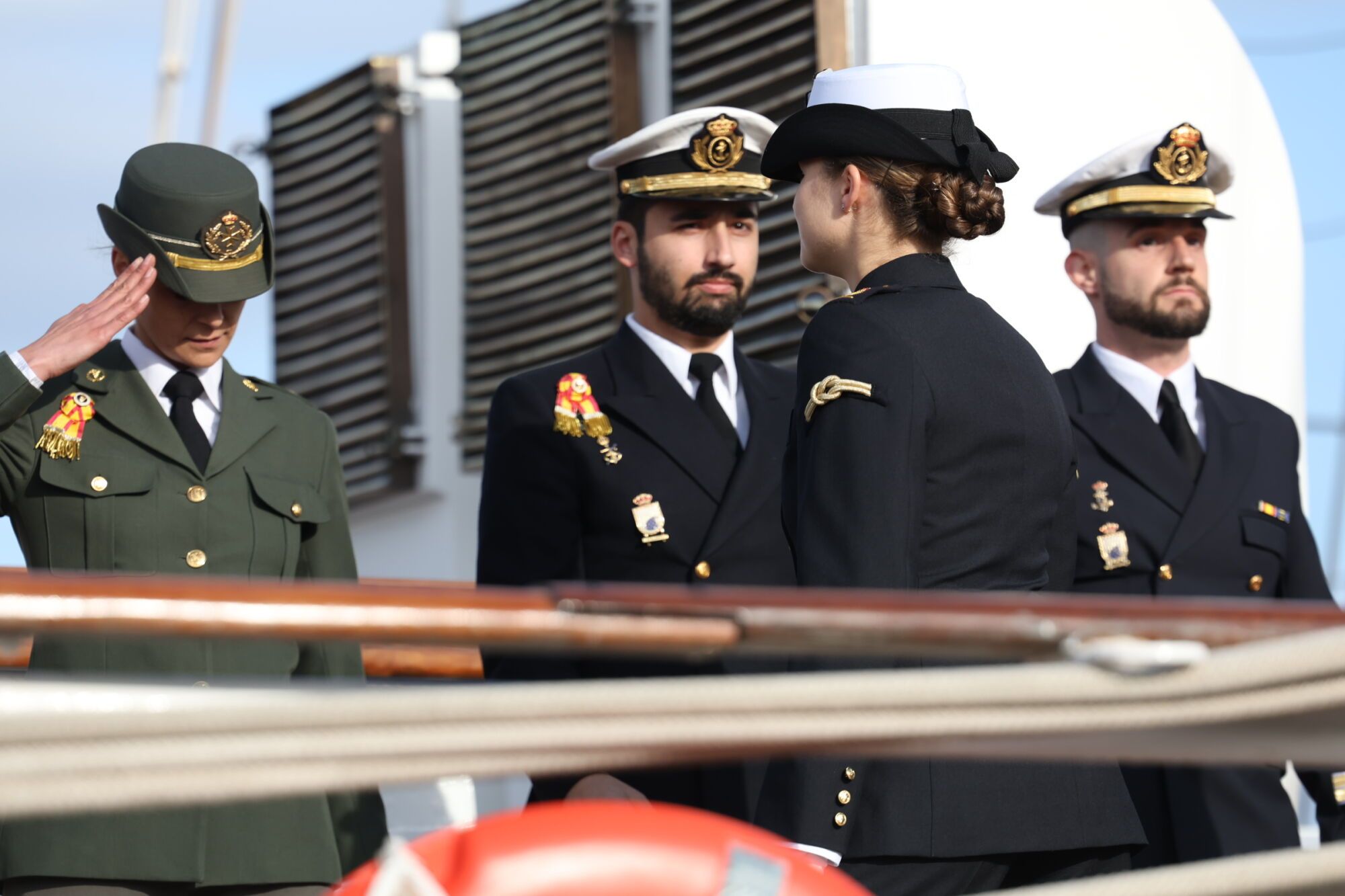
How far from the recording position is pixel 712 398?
12.4ft

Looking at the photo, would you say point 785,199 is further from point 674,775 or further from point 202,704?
point 202,704

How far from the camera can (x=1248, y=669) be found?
151 cm

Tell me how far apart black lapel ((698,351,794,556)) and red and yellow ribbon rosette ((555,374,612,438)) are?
0.26m

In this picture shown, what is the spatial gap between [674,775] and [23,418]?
1213 mm

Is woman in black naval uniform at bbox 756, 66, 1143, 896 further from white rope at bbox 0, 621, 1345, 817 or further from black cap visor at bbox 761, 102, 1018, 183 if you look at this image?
white rope at bbox 0, 621, 1345, 817

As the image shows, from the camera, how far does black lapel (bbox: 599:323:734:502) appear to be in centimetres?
367

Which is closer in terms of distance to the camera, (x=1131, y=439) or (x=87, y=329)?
(x=87, y=329)

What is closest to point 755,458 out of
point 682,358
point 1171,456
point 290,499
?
point 682,358

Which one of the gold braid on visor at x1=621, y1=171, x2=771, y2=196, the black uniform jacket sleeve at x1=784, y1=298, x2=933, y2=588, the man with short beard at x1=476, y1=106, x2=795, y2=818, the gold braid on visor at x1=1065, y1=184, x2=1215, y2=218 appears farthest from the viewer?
the gold braid on visor at x1=1065, y1=184, x2=1215, y2=218

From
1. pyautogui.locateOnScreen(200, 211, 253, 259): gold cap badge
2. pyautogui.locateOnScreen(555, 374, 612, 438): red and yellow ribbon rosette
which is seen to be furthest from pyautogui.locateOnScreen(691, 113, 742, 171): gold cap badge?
pyautogui.locateOnScreen(200, 211, 253, 259): gold cap badge

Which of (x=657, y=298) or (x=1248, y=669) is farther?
(x=657, y=298)

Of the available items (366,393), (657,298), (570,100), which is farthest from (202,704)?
(366,393)

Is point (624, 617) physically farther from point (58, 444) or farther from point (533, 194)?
point (533, 194)

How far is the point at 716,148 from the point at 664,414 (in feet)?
1.89
